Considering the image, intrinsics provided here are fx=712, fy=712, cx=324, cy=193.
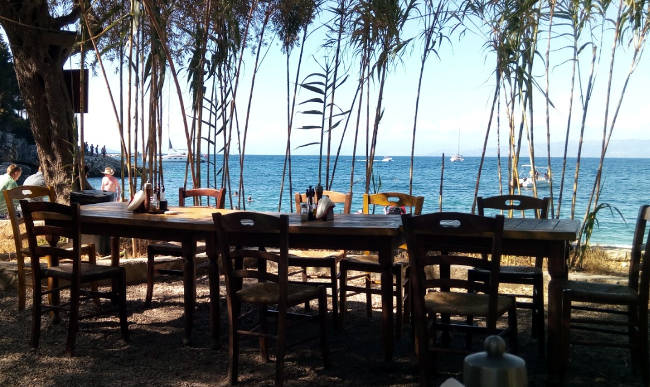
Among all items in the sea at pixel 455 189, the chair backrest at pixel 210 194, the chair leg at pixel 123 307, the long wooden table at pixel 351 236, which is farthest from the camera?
the sea at pixel 455 189

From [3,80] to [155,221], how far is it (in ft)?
88.5

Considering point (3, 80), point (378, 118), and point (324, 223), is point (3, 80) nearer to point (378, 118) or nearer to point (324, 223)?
point (378, 118)

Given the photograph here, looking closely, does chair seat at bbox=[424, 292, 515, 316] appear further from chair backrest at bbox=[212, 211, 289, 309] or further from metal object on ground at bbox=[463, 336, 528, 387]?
metal object on ground at bbox=[463, 336, 528, 387]

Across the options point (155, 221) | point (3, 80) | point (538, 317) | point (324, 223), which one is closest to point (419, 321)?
point (324, 223)

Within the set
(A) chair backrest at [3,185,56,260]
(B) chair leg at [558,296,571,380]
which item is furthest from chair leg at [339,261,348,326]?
(A) chair backrest at [3,185,56,260]

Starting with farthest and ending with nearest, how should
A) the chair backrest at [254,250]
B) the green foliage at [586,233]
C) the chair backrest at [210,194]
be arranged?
1. the green foliage at [586,233]
2. the chair backrest at [210,194]
3. the chair backrest at [254,250]

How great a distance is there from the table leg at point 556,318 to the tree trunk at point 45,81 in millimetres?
5027

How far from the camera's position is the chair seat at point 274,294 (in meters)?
3.23

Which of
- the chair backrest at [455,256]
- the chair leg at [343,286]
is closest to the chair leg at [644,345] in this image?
the chair backrest at [455,256]

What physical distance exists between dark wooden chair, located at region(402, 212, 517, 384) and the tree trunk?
4.70 meters

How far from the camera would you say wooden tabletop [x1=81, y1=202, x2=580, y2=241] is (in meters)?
3.14

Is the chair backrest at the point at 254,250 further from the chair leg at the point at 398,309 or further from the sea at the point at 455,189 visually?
the sea at the point at 455,189

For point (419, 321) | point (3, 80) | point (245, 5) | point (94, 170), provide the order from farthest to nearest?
1. point (94, 170)
2. point (3, 80)
3. point (245, 5)
4. point (419, 321)

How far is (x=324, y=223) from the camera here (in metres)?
3.56
